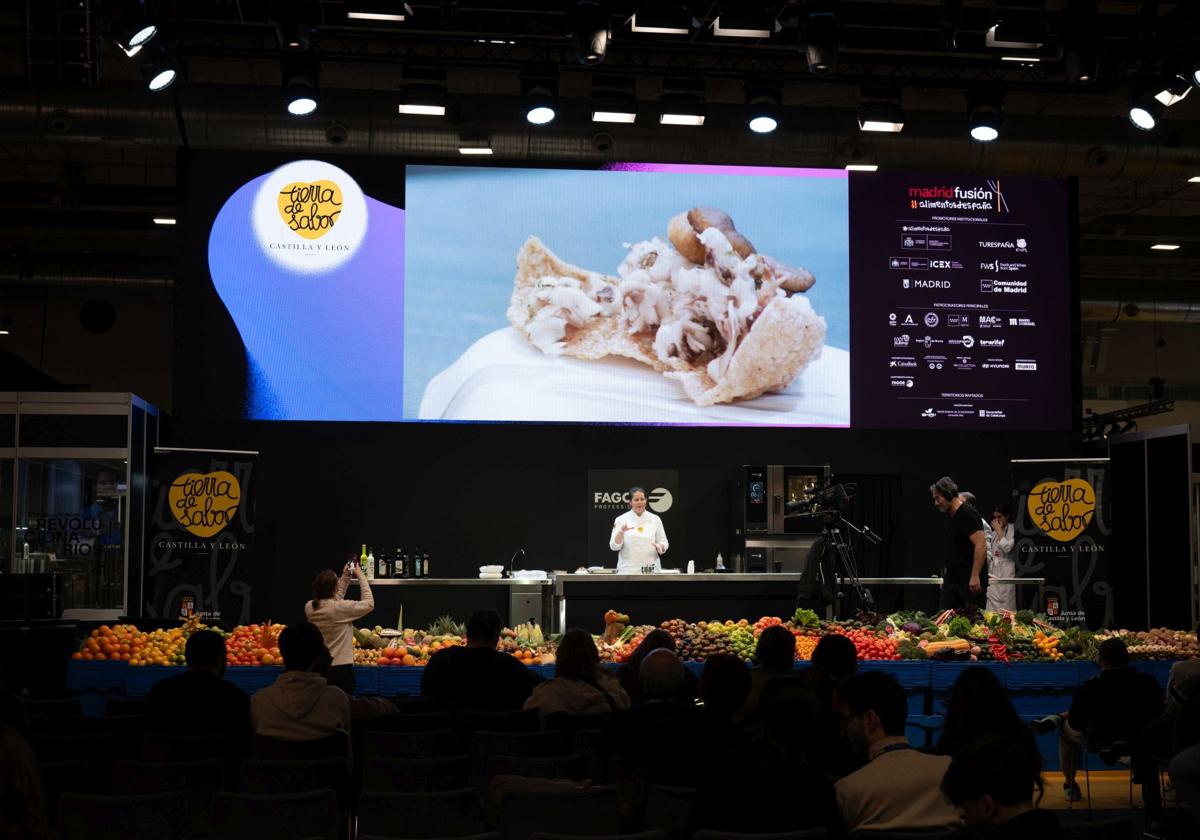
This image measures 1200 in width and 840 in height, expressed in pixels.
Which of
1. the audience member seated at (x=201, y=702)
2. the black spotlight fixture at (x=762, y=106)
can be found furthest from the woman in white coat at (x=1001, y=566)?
the audience member seated at (x=201, y=702)

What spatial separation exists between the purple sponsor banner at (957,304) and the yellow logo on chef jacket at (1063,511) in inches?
26.9

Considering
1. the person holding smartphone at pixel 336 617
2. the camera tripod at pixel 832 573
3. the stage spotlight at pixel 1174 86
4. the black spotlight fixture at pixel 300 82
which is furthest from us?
the black spotlight fixture at pixel 300 82

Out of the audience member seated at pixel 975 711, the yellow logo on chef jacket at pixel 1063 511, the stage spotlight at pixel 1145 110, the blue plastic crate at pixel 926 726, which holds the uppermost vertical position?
the stage spotlight at pixel 1145 110

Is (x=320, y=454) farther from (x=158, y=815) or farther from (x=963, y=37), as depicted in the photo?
(x=158, y=815)

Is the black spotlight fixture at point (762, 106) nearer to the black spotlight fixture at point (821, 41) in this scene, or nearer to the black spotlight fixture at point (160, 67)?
the black spotlight fixture at point (821, 41)

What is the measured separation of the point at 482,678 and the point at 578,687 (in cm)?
69

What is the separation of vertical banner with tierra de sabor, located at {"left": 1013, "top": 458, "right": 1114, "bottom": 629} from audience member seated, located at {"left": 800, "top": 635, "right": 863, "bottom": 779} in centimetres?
711

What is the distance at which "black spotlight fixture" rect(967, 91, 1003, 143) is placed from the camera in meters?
11.3

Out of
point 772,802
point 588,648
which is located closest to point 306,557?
point 588,648

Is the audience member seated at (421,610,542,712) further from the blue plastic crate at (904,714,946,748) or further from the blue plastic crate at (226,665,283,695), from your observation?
the blue plastic crate at (904,714,946,748)

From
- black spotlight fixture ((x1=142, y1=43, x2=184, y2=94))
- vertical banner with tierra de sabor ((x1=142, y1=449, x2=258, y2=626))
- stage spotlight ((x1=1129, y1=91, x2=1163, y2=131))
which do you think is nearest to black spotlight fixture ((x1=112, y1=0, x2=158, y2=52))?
black spotlight fixture ((x1=142, y1=43, x2=184, y2=94))

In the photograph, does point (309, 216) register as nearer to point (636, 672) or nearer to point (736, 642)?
point (736, 642)

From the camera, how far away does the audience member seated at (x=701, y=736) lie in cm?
436

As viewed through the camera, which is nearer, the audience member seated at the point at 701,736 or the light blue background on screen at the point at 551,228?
the audience member seated at the point at 701,736
